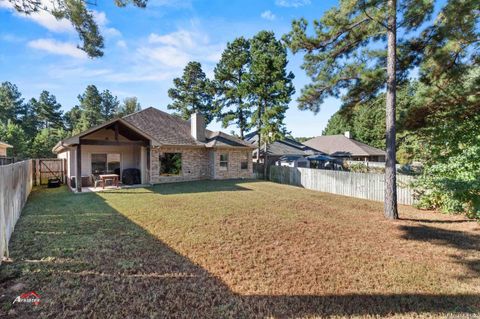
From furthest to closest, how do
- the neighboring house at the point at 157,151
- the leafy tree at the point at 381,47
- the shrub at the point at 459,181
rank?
the neighboring house at the point at 157,151 → the shrub at the point at 459,181 → the leafy tree at the point at 381,47

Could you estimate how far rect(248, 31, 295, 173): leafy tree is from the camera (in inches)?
757

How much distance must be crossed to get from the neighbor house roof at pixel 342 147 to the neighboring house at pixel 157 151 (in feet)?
41.1

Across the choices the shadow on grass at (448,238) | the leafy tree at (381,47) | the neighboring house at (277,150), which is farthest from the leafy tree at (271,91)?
the shadow on grass at (448,238)

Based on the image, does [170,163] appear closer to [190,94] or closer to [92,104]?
[190,94]

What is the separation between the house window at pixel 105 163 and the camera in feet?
49.5

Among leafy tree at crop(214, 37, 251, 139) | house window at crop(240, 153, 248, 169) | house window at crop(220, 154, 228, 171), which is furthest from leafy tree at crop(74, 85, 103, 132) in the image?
house window at crop(240, 153, 248, 169)

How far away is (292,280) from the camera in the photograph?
427 centimetres

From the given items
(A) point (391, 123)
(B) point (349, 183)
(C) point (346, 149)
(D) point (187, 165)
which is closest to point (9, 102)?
(D) point (187, 165)

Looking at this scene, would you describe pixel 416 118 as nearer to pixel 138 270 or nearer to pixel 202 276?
pixel 202 276

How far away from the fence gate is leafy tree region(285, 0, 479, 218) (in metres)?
17.1

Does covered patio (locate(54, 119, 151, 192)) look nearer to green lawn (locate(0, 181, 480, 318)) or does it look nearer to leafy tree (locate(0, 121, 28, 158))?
green lawn (locate(0, 181, 480, 318))

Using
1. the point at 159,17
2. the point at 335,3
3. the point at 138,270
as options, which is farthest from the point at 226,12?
the point at 138,270

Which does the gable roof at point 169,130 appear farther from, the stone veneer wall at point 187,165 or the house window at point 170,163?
the house window at point 170,163

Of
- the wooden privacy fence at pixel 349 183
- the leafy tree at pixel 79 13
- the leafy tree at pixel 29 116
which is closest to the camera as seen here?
the leafy tree at pixel 79 13
